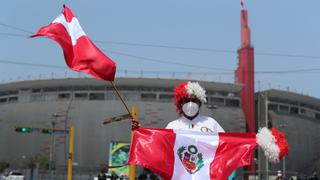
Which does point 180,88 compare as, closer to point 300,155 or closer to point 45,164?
point 45,164

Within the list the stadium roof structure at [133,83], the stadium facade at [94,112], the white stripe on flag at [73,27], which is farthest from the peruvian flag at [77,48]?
the stadium roof structure at [133,83]

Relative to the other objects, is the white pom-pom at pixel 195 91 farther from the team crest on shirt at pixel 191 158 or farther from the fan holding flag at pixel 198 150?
the team crest on shirt at pixel 191 158

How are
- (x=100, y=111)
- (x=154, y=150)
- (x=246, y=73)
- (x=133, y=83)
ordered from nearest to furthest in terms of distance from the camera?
(x=154, y=150) < (x=246, y=73) < (x=100, y=111) < (x=133, y=83)

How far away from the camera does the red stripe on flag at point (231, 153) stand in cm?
666

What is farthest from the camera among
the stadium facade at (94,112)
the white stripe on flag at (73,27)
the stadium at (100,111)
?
the stadium facade at (94,112)

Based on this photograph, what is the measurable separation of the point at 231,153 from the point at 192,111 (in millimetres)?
810

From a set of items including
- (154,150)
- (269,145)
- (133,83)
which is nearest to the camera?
(269,145)

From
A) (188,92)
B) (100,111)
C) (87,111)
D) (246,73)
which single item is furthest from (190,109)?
(87,111)

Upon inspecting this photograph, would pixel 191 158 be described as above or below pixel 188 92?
below

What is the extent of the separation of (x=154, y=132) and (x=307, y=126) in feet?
268

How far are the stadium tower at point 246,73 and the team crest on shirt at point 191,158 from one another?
209ft

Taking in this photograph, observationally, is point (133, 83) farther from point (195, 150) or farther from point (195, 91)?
point (195, 150)

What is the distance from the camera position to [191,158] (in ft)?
22.2

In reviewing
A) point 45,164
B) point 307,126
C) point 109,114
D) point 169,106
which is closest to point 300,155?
point 307,126
